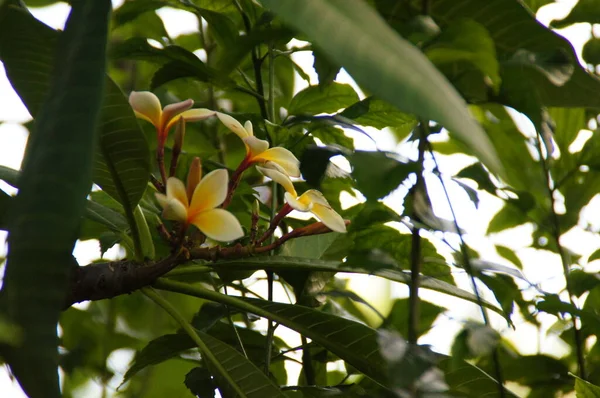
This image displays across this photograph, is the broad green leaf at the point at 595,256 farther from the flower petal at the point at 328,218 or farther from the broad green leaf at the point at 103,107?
the broad green leaf at the point at 103,107

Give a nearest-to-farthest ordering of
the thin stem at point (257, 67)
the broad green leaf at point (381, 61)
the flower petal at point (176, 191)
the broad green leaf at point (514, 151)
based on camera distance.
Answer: the broad green leaf at point (381, 61) < the flower petal at point (176, 191) < the thin stem at point (257, 67) < the broad green leaf at point (514, 151)

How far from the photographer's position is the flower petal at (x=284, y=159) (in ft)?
1.72

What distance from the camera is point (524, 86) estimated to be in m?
0.40

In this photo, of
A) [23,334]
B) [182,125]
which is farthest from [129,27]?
[23,334]

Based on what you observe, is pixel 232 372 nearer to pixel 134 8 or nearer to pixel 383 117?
pixel 383 117

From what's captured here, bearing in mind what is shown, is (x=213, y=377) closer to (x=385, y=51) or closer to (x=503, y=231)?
(x=385, y=51)

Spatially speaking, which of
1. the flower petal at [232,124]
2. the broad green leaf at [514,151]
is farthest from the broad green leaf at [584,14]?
the flower petal at [232,124]

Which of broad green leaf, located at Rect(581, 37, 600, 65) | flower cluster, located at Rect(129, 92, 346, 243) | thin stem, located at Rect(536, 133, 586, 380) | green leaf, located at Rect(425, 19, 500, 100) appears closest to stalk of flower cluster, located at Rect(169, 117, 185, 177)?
flower cluster, located at Rect(129, 92, 346, 243)

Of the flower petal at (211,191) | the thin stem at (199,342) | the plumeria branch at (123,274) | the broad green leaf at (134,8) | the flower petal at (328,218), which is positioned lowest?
the thin stem at (199,342)

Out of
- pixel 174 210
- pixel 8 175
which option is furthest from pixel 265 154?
pixel 8 175

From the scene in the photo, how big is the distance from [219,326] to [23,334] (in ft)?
1.62

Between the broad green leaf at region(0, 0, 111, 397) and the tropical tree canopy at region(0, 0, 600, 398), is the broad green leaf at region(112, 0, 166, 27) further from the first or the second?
the broad green leaf at region(0, 0, 111, 397)

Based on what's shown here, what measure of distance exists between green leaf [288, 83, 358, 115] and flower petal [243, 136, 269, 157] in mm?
218

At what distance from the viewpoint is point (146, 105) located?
51cm
